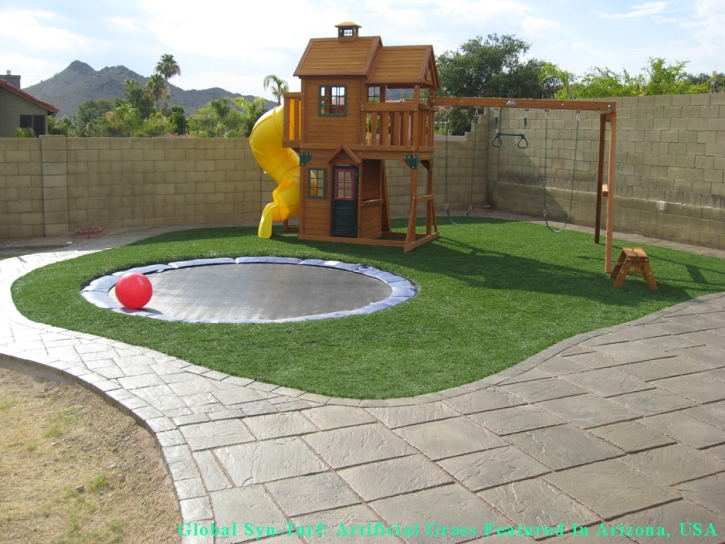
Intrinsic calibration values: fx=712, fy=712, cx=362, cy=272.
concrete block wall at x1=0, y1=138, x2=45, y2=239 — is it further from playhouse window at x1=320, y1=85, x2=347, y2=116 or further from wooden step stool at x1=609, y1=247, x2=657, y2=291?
wooden step stool at x1=609, y1=247, x2=657, y2=291

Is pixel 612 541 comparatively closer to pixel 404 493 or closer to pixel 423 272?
pixel 404 493

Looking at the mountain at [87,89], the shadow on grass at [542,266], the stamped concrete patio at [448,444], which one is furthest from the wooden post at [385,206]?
the mountain at [87,89]

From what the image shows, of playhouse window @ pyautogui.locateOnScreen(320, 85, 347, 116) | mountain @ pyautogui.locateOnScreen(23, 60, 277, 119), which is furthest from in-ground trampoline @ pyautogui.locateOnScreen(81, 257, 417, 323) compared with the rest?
mountain @ pyautogui.locateOnScreen(23, 60, 277, 119)

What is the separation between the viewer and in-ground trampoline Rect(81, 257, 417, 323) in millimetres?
8359

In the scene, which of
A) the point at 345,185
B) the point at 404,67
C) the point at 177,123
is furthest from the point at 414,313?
the point at 177,123

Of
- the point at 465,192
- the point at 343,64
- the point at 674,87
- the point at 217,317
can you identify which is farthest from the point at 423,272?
the point at 674,87

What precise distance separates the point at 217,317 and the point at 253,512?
4.32 meters

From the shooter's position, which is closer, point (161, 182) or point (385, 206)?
point (385, 206)

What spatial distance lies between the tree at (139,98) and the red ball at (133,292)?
56.4 meters

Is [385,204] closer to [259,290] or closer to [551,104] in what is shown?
[551,104]

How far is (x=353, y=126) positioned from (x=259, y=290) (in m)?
4.78

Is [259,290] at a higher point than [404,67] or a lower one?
lower

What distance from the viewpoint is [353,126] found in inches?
516

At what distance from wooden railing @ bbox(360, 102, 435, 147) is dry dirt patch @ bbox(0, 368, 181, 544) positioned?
8117 mm
